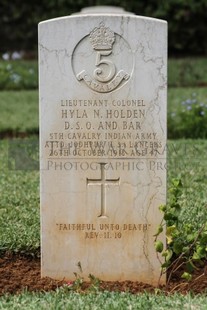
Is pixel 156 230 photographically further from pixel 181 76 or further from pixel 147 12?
pixel 147 12

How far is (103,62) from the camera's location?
4906 millimetres

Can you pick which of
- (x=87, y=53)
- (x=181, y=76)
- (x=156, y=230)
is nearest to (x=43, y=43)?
(x=87, y=53)

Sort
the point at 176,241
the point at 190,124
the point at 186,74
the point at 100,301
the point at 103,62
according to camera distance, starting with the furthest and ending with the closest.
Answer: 1. the point at 186,74
2. the point at 190,124
3. the point at 176,241
4. the point at 103,62
5. the point at 100,301

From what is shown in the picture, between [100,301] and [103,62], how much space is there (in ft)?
4.70

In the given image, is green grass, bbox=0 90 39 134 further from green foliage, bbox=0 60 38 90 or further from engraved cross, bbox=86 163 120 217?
engraved cross, bbox=86 163 120 217

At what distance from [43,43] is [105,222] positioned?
114 cm

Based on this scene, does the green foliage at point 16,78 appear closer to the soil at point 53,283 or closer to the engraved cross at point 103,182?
the soil at point 53,283

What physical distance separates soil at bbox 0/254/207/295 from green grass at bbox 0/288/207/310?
241mm

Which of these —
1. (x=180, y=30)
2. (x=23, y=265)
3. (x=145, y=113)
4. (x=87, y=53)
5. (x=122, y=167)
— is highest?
(x=180, y=30)

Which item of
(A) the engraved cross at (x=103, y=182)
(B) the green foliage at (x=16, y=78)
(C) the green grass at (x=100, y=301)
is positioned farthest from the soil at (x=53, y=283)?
(B) the green foliage at (x=16, y=78)

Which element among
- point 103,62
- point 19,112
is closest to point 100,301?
point 103,62

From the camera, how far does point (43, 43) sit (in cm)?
492

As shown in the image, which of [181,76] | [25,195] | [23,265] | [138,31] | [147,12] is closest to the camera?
[138,31]

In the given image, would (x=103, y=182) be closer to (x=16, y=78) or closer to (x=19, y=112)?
(x=19, y=112)
